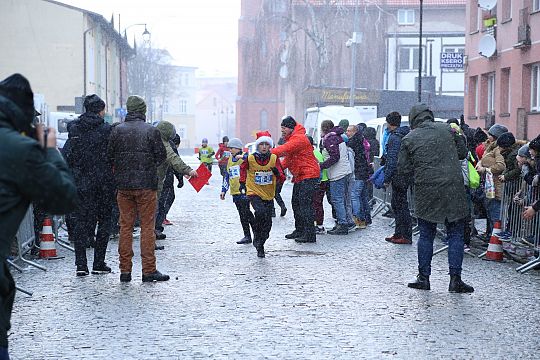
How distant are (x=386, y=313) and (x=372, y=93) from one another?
47380mm

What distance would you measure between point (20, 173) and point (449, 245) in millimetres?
6794

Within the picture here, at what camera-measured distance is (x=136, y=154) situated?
1075 cm

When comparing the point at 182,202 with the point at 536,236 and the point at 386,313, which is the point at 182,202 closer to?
Answer: the point at 536,236

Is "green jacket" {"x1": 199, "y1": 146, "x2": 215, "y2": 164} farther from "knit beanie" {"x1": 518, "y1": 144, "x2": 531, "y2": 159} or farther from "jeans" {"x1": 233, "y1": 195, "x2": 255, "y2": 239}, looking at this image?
"knit beanie" {"x1": 518, "y1": 144, "x2": 531, "y2": 159}

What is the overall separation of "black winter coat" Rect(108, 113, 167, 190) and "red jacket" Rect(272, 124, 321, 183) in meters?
4.74

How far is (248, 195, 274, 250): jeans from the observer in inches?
527

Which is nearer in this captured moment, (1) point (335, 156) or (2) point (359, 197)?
(1) point (335, 156)

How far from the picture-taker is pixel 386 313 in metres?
9.02

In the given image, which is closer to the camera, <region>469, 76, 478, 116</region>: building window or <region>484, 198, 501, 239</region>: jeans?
<region>484, 198, 501, 239</region>: jeans

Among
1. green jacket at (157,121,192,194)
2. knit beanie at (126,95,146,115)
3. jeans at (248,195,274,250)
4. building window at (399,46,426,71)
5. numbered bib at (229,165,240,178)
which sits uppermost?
building window at (399,46,426,71)

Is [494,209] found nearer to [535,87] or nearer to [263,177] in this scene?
[263,177]

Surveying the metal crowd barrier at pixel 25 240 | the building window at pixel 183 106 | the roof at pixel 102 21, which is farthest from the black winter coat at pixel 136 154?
the building window at pixel 183 106

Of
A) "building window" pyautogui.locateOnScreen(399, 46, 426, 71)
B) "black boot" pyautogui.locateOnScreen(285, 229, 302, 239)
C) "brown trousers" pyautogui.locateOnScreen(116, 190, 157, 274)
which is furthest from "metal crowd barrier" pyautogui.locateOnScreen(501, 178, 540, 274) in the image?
"building window" pyautogui.locateOnScreen(399, 46, 426, 71)

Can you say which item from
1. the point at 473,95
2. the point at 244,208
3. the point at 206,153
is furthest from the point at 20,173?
the point at 473,95
